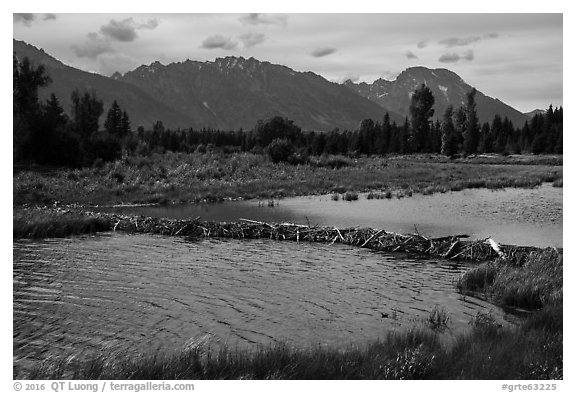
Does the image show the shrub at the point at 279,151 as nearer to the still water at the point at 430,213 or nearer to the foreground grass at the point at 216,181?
the foreground grass at the point at 216,181

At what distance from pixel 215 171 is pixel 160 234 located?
115 feet

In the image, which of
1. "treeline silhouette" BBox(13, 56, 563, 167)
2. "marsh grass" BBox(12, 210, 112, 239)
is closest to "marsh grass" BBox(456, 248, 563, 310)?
"marsh grass" BBox(12, 210, 112, 239)

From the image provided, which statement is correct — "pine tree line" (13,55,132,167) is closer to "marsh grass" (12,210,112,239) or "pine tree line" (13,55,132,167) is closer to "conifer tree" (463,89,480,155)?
"marsh grass" (12,210,112,239)

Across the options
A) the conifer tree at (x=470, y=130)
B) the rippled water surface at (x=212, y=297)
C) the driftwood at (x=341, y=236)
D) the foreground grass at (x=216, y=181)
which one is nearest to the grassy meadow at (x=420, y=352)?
the rippled water surface at (x=212, y=297)

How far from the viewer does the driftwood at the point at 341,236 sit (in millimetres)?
22031

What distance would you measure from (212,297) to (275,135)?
426 ft

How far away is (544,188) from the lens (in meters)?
52.5

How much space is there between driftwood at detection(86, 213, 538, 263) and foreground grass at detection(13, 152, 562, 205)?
15136 millimetres

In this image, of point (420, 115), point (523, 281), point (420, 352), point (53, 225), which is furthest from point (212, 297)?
point (420, 115)

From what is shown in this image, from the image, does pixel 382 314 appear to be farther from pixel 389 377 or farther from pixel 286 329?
pixel 389 377

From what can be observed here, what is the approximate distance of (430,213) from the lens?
3641cm

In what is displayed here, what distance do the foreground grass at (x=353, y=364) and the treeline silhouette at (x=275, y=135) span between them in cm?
4249

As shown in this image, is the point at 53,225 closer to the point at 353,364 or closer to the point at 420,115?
the point at 353,364
